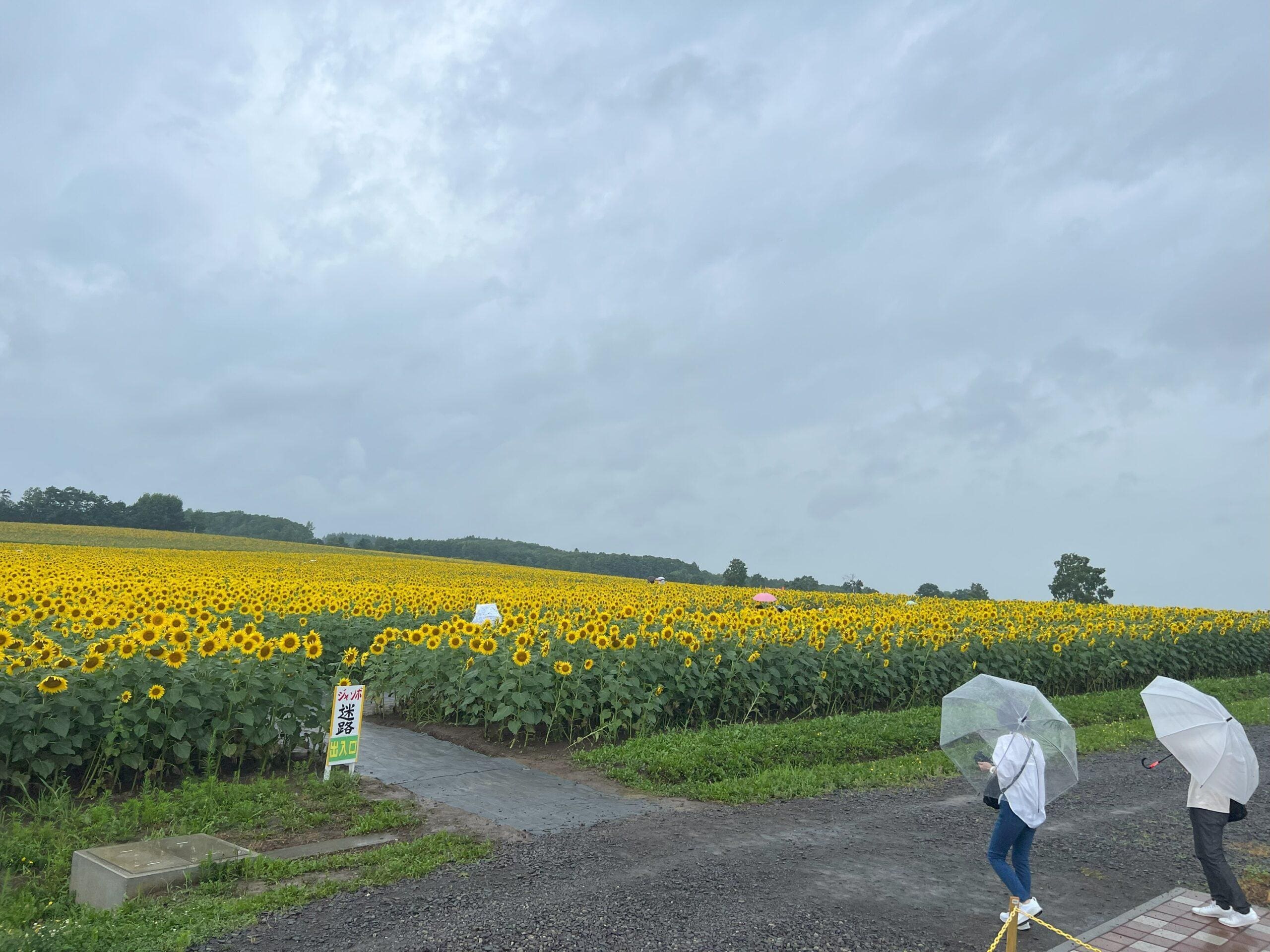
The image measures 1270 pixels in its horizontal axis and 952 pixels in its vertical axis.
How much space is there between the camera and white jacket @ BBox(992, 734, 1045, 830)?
5426 millimetres

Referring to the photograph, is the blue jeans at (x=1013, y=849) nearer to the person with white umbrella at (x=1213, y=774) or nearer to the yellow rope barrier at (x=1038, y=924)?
the yellow rope barrier at (x=1038, y=924)

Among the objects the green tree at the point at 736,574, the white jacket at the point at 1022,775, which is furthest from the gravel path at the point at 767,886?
the green tree at the point at 736,574

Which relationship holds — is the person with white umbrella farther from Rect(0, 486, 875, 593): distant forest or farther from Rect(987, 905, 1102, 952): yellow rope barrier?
Rect(0, 486, 875, 593): distant forest

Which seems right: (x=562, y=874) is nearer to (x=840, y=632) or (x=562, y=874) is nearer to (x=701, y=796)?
(x=701, y=796)

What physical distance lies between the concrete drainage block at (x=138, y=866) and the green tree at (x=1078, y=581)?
61.4m

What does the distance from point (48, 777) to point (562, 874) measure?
15.1 ft

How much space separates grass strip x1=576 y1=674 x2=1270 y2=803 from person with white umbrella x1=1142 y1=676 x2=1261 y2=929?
152 inches

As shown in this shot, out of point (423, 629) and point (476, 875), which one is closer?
point (476, 875)

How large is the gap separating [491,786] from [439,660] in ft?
10.3

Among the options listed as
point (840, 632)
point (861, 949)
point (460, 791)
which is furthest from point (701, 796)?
point (840, 632)

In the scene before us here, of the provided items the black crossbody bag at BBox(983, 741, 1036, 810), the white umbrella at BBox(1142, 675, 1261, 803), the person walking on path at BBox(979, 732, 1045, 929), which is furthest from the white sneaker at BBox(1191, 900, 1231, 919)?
the black crossbody bag at BBox(983, 741, 1036, 810)

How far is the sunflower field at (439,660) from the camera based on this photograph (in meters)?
8.12

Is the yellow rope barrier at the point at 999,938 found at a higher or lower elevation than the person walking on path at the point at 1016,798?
lower

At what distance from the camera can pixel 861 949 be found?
525 cm
